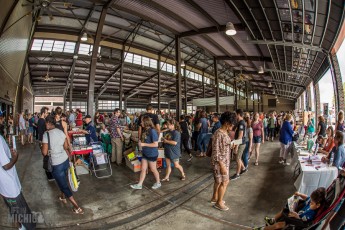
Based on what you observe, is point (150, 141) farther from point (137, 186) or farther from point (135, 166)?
point (135, 166)

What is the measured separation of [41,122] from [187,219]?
464 cm

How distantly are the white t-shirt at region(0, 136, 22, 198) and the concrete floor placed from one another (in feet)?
3.32

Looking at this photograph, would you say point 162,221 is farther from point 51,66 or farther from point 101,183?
point 51,66

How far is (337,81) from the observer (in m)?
8.03

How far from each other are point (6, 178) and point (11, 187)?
0.13 m

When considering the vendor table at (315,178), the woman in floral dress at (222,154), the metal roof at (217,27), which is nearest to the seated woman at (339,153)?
the vendor table at (315,178)

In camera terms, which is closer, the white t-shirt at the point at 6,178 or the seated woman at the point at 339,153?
the white t-shirt at the point at 6,178

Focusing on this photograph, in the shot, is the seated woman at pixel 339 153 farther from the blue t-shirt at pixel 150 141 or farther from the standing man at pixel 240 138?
the blue t-shirt at pixel 150 141

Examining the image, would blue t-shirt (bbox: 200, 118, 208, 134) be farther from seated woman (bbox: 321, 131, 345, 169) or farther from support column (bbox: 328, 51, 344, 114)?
support column (bbox: 328, 51, 344, 114)

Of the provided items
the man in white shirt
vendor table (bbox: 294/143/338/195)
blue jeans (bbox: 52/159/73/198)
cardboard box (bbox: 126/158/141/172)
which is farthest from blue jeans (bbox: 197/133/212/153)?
the man in white shirt

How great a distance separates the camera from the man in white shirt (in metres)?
2.23

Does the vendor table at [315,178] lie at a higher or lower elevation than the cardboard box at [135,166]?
higher

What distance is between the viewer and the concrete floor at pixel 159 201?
3014 millimetres

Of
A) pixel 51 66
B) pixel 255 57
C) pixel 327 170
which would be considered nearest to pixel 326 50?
pixel 255 57
